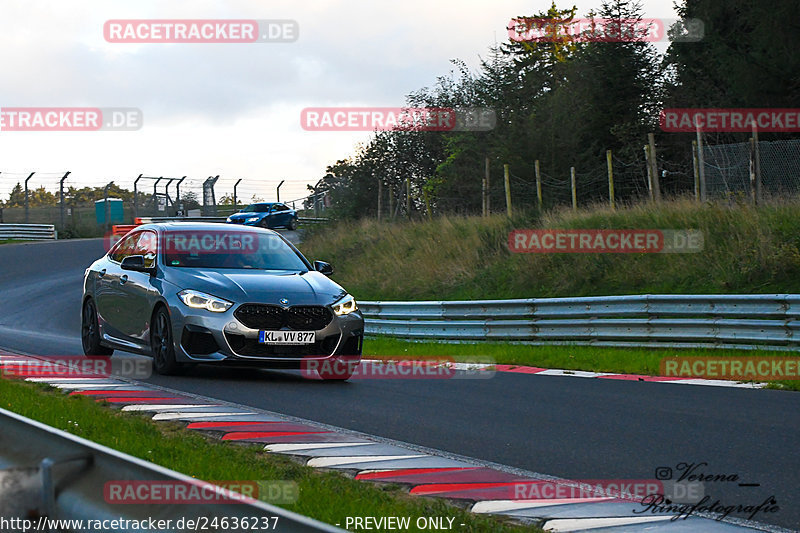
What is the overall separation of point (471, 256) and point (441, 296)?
4.64 feet

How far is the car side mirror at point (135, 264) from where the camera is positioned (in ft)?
38.7

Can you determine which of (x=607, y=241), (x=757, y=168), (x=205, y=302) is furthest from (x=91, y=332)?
(x=757, y=168)

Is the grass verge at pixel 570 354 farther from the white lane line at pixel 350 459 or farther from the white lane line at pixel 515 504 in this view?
the white lane line at pixel 515 504

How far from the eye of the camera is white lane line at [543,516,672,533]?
16.3 ft

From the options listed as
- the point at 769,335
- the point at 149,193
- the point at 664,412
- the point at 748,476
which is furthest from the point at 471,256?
the point at 149,193

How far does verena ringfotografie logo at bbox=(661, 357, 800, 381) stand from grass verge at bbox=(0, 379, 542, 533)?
6.69 meters

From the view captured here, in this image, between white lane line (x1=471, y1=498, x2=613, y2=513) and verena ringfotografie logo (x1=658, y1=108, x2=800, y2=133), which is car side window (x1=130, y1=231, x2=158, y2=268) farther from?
verena ringfotografie logo (x1=658, y1=108, x2=800, y2=133)

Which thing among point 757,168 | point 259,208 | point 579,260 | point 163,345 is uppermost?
point 259,208

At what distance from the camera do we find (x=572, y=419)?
879 centimetres

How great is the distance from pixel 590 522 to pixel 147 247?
8239mm

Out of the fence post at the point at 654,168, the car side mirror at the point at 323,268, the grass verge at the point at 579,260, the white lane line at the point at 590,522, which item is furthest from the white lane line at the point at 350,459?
the fence post at the point at 654,168

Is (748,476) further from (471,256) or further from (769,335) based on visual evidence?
(471,256)

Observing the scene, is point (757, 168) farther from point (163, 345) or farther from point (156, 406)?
point (156, 406)

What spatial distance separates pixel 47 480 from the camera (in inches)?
147
